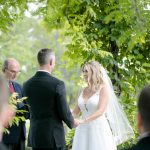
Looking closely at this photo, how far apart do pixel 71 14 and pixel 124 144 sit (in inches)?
86.4

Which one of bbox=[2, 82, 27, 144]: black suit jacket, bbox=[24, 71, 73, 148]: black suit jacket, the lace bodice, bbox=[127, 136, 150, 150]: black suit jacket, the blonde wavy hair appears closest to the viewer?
bbox=[127, 136, 150, 150]: black suit jacket

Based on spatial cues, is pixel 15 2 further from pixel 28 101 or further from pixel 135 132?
pixel 135 132

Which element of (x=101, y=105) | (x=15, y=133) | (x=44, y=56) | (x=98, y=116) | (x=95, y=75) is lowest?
(x=15, y=133)

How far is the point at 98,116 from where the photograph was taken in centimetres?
686

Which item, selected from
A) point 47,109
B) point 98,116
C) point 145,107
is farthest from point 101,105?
point 145,107

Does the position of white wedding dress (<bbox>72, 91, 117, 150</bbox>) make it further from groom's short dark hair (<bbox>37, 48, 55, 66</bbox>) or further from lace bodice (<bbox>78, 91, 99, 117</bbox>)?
groom's short dark hair (<bbox>37, 48, 55, 66</bbox>)

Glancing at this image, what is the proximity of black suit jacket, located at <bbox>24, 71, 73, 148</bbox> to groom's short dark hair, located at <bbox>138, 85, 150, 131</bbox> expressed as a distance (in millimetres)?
3103

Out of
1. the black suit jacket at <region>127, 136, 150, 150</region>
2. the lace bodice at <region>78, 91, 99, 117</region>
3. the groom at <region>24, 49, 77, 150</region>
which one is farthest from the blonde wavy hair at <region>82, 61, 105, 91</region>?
the black suit jacket at <region>127, 136, 150, 150</region>

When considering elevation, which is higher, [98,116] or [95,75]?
[95,75]

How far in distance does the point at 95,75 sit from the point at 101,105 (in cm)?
39

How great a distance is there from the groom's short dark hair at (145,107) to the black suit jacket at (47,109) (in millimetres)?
3103

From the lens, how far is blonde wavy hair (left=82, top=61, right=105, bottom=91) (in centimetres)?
677

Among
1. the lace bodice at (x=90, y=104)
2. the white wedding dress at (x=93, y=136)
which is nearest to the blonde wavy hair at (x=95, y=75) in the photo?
the lace bodice at (x=90, y=104)

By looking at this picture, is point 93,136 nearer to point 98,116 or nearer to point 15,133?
point 98,116
